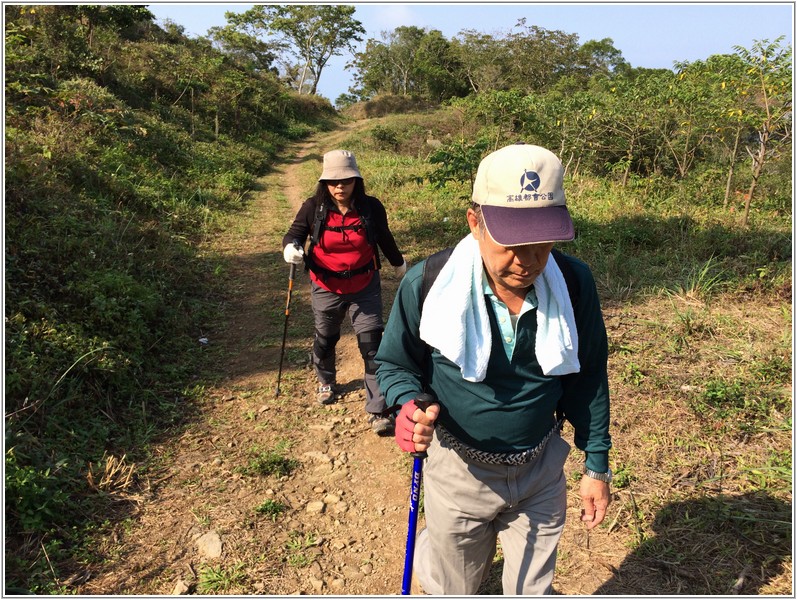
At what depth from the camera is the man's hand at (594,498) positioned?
7.03 ft

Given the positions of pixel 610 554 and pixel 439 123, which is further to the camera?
pixel 439 123

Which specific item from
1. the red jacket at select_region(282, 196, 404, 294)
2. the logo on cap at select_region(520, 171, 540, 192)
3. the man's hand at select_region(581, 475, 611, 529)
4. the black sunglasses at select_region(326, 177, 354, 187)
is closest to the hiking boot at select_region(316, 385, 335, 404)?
the red jacket at select_region(282, 196, 404, 294)

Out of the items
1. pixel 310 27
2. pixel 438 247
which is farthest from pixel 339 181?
pixel 310 27

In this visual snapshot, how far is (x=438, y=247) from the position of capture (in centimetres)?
940

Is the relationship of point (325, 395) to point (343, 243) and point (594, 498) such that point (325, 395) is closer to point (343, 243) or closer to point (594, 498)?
point (343, 243)

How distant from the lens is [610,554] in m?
3.36

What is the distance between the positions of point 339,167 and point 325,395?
2224 mm

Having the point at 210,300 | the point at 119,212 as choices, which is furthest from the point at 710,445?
the point at 119,212

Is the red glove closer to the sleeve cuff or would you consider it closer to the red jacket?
the sleeve cuff

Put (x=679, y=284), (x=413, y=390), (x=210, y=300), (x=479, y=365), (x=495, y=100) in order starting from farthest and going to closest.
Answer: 1. (x=495, y=100)
2. (x=210, y=300)
3. (x=679, y=284)
4. (x=413, y=390)
5. (x=479, y=365)

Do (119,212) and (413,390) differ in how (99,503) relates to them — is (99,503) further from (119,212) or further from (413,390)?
(119,212)

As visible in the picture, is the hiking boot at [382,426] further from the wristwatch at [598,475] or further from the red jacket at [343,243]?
the wristwatch at [598,475]

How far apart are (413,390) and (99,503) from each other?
115 inches

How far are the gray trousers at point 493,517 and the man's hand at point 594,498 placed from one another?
91 millimetres
